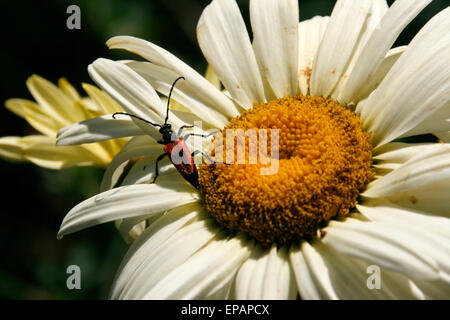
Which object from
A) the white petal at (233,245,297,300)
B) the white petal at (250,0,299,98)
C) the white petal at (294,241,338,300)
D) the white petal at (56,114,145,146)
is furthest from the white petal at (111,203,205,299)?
the white petal at (250,0,299,98)

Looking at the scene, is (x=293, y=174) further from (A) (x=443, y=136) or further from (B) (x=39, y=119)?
(B) (x=39, y=119)

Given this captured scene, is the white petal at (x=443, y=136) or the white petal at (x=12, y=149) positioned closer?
the white petal at (x=443, y=136)

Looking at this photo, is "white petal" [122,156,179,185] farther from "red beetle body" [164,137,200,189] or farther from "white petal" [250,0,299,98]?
"white petal" [250,0,299,98]

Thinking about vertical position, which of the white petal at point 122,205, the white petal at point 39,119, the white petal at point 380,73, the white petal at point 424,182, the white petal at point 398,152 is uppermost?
the white petal at point 380,73

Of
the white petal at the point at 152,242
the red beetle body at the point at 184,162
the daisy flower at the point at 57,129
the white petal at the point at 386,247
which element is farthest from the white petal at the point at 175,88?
the white petal at the point at 386,247

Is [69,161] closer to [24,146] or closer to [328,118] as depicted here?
[24,146]

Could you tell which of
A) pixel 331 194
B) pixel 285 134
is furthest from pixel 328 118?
pixel 331 194

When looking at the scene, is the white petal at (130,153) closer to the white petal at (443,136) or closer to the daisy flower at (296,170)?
the daisy flower at (296,170)

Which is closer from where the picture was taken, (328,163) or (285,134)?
(328,163)
